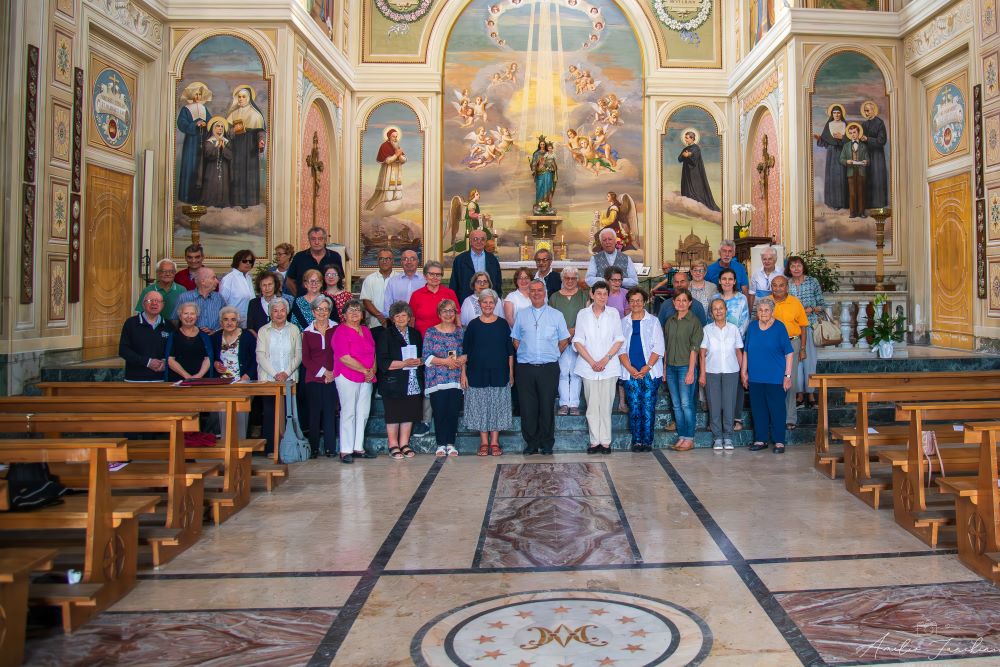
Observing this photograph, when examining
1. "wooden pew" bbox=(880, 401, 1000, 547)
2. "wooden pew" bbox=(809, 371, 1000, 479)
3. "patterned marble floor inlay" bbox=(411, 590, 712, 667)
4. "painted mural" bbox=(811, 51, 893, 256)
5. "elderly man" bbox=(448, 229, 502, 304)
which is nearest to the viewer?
"patterned marble floor inlay" bbox=(411, 590, 712, 667)

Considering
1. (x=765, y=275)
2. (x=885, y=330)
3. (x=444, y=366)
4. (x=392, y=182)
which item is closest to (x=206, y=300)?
(x=444, y=366)

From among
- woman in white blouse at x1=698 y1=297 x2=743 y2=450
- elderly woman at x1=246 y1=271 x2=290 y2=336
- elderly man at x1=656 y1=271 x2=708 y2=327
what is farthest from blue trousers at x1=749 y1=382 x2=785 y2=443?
elderly woman at x1=246 y1=271 x2=290 y2=336

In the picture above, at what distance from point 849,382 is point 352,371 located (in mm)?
4247

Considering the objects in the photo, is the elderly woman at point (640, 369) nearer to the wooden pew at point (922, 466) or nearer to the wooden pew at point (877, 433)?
the wooden pew at point (877, 433)

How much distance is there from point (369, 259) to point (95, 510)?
1256cm

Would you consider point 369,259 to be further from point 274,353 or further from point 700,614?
point 700,614

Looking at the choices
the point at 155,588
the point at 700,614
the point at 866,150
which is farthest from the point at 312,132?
the point at 700,614

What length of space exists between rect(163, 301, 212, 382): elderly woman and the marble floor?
5.61 feet

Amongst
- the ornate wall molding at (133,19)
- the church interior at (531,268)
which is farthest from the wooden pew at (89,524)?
the ornate wall molding at (133,19)

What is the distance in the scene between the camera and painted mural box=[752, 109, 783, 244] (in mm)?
14305

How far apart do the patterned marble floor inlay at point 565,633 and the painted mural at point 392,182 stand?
42.1 ft

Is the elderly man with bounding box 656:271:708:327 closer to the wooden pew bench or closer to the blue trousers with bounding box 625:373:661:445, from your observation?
the blue trousers with bounding box 625:373:661:445

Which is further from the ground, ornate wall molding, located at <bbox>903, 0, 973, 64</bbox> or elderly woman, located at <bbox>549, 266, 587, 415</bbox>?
ornate wall molding, located at <bbox>903, 0, 973, 64</bbox>

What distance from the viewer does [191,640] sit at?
12.5ft
